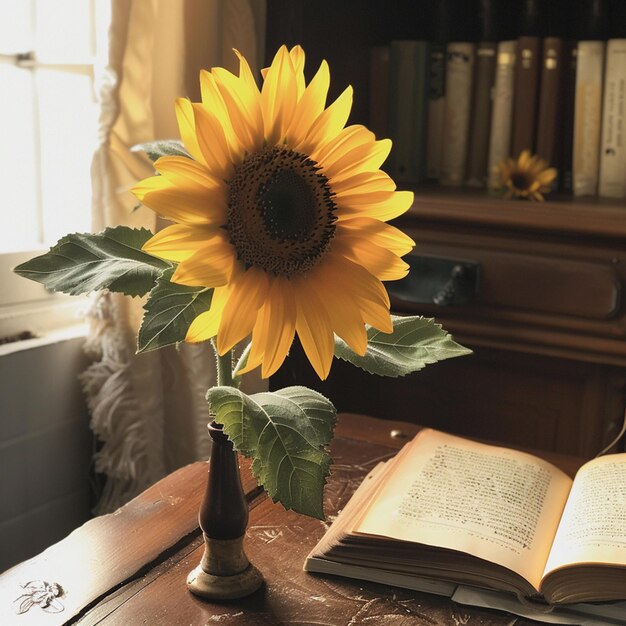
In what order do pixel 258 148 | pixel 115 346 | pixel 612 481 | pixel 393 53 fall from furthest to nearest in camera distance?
pixel 393 53
pixel 115 346
pixel 612 481
pixel 258 148

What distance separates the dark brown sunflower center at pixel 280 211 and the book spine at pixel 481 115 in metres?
1.15

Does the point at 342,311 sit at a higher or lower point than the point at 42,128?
lower

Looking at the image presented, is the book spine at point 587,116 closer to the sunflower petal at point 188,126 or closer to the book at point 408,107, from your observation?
the book at point 408,107

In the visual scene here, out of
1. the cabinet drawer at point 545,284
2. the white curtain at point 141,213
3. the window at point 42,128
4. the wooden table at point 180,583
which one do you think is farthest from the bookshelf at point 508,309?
the wooden table at point 180,583

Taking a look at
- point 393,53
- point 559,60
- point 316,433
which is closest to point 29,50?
point 393,53

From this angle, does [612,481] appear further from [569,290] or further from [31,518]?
[31,518]

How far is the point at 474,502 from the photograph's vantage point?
0.79 meters

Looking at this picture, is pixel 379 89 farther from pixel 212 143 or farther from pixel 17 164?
pixel 212 143

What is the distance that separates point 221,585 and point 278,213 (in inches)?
11.6

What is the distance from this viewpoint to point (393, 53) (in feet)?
Result: 5.46

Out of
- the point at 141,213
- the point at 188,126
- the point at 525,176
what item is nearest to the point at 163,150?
the point at 188,126

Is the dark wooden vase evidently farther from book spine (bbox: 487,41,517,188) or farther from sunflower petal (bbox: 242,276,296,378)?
book spine (bbox: 487,41,517,188)

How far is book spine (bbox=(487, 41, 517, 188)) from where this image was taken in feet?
5.31

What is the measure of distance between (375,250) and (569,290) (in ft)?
2.75
